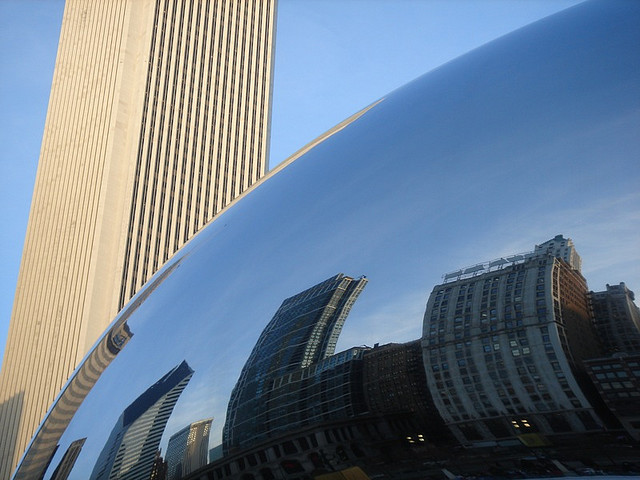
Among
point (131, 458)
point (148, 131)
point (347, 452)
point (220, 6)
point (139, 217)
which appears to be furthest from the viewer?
point (220, 6)

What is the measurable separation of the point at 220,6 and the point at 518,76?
59133 mm

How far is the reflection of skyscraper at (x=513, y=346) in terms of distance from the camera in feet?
3.51

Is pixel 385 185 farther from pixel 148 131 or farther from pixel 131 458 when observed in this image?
pixel 148 131

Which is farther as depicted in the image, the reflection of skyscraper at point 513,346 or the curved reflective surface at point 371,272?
the curved reflective surface at point 371,272

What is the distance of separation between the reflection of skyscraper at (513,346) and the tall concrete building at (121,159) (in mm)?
39490

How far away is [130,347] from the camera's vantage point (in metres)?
1.77

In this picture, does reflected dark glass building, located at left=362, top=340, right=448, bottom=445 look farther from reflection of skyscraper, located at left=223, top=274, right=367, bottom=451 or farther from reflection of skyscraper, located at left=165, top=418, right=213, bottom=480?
reflection of skyscraper, located at left=165, top=418, right=213, bottom=480

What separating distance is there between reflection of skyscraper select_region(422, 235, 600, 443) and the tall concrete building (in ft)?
130

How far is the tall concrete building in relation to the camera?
4091 centimetres

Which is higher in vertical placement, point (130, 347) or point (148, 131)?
point (148, 131)

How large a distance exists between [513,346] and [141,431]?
816mm

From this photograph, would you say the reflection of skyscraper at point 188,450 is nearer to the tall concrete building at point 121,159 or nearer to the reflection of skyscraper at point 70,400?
the reflection of skyscraper at point 70,400

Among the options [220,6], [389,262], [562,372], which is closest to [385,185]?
[389,262]

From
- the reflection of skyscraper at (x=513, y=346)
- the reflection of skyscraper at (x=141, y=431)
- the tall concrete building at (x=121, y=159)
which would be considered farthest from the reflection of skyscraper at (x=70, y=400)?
the tall concrete building at (x=121, y=159)
